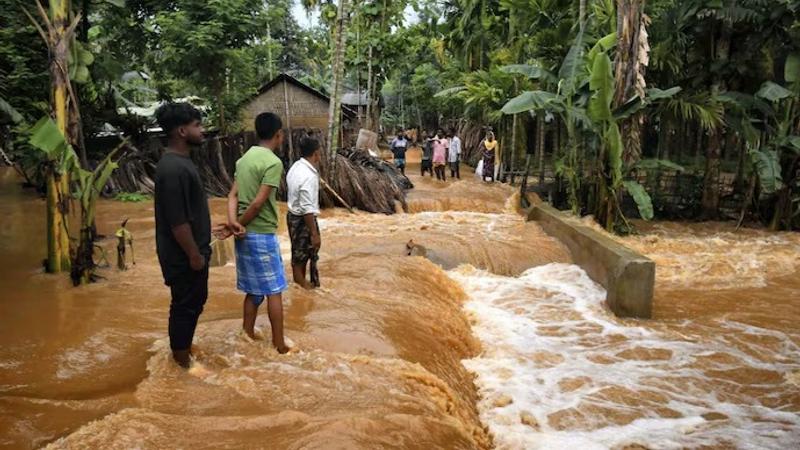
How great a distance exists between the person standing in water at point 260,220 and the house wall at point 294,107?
1887 centimetres

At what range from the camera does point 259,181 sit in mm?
4297

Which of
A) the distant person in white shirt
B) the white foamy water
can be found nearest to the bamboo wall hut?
the white foamy water

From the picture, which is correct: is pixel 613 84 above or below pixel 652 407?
above

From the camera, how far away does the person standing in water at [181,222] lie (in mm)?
3504

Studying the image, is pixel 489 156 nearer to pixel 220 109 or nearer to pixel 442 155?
pixel 442 155

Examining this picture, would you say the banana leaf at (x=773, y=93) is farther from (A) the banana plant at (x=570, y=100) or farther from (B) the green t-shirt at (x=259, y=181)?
(B) the green t-shirt at (x=259, y=181)

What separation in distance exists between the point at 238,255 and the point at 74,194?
353 cm

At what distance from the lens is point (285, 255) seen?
9320 millimetres

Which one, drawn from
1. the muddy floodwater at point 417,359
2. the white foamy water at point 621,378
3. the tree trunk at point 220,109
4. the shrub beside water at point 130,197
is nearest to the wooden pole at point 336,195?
the muddy floodwater at point 417,359

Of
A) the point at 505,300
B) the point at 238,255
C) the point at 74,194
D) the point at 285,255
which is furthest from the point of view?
the point at 285,255

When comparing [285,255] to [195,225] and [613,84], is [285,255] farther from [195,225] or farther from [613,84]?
[613,84]

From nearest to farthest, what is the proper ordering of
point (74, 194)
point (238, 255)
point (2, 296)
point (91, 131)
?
point (238, 255)
point (2, 296)
point (74, 194)
point (91, 131)

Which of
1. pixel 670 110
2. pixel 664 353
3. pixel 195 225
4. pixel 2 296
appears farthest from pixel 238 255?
pixel 670 110

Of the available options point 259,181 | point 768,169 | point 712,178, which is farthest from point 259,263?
point 712,178
